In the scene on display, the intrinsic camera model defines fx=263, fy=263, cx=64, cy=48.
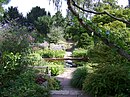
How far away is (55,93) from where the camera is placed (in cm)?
547

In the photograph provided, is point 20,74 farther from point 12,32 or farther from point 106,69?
point 12,32

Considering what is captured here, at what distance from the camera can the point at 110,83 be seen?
507 centimetres

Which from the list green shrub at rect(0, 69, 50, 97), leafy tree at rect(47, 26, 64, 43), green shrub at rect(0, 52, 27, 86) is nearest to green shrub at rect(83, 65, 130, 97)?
green shrub at rect(0, 69, 50, 97)

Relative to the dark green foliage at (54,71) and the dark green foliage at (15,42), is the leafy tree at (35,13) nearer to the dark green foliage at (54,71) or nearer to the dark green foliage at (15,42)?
the dark green foliage at (15,42)

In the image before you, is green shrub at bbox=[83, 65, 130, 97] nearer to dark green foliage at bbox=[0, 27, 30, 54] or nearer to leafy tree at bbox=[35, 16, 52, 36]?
dark green foliage at bbox=[0, 27, 30, 54]

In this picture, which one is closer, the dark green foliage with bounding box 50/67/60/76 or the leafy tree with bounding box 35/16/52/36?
the dark green foliage with bounding box 50/67/60/76

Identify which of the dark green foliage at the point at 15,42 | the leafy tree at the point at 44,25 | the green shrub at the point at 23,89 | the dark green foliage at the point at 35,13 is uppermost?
the dark green foliage at the point at 35,13

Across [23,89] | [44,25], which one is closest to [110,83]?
[23,89]

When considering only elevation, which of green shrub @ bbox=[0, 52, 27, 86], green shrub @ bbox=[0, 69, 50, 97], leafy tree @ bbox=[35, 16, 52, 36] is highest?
leafy tree @ bbox=[35, 16, 52, 36]

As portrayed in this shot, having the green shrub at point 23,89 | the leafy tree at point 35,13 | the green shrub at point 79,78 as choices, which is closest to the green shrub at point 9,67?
the green shrub at point 23,89

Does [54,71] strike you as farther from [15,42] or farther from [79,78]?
[79,78]

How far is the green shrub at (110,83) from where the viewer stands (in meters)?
5.02

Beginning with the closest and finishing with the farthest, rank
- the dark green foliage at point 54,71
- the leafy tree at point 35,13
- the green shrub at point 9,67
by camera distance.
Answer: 1. the green shrub at point 9,67
2. the dark green foliage at point 54,71
3. the leafy tree at point 35,13

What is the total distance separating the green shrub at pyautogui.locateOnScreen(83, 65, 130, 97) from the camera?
5.02 m
